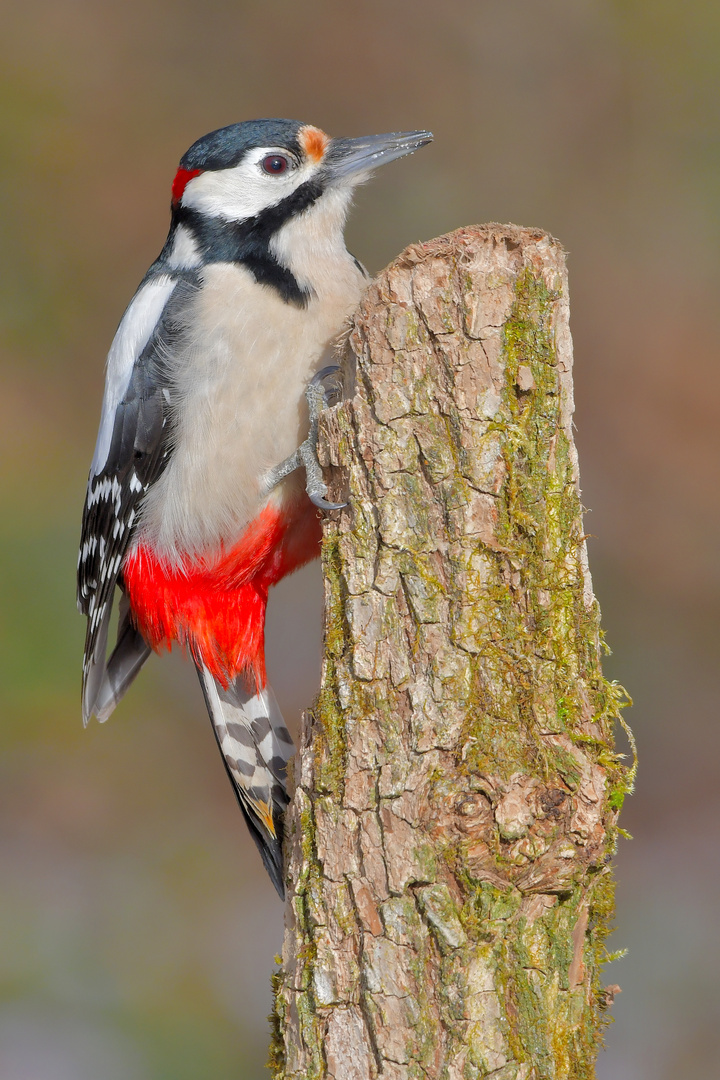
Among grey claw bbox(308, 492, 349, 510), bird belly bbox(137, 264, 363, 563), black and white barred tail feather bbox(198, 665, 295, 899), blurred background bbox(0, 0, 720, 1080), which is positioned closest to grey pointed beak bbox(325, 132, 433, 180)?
bird belly bbox(137, 264, 363, 563)

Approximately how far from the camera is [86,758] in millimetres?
6152

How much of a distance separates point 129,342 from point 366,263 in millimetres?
3786

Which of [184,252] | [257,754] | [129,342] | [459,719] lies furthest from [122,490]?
[459,719]

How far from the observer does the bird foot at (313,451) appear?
7.05 feet

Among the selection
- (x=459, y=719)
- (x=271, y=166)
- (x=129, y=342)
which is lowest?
(x=459, y=719)

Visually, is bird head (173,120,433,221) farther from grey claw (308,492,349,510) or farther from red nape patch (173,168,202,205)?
grey claw (308,492,349,510)

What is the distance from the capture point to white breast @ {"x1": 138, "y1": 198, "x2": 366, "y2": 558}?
2.46m

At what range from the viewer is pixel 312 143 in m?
2.79

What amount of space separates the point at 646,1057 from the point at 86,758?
12.0ft

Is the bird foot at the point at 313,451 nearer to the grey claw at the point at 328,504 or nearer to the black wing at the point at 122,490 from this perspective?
the grey claw at the point at 328,504

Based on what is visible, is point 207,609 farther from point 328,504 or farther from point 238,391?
point 328,504

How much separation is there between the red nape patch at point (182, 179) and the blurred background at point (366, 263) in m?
3.58

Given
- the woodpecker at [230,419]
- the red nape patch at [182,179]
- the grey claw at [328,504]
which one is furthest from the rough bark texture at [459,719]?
the red nape patch at [182,179]

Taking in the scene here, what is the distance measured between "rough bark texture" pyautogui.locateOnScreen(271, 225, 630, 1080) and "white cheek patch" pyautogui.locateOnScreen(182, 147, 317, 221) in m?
1.01
